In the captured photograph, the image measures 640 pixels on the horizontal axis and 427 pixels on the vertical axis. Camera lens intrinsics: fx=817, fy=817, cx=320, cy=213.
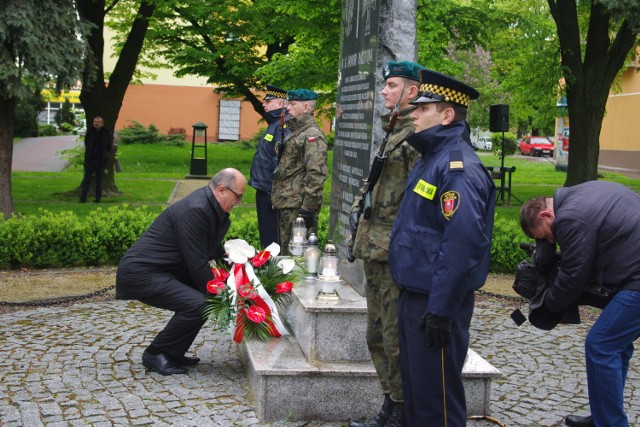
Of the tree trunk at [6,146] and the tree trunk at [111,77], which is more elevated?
the tree trunk at [111,77]

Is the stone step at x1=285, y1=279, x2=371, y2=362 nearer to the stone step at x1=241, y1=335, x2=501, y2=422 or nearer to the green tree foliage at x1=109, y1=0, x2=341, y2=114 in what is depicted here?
the stone step at x1=241, y1=335, x2=501, y2=422

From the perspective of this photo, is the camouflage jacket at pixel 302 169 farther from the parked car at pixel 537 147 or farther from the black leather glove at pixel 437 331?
the parked car at pixel 537 147

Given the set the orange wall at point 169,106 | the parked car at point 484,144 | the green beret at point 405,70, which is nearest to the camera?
the green beret at point 405,70

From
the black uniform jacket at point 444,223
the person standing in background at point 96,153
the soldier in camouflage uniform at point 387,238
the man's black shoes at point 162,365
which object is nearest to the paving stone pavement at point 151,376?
the man's black shoes at point 162,365

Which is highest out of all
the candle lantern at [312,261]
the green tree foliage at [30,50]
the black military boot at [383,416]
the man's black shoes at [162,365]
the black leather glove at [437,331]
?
the green tree foliage at [30,50]

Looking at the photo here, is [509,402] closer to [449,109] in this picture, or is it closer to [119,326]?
[449,109]

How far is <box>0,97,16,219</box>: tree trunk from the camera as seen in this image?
1335 cm

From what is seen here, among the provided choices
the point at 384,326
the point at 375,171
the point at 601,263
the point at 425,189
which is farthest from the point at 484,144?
the point at 425,189

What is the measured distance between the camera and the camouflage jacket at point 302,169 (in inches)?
322

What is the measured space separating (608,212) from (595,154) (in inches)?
579

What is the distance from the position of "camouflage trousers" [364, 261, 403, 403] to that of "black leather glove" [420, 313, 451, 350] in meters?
0.79

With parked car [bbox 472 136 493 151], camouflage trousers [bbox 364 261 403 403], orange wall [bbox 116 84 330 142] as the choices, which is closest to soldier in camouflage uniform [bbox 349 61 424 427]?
camouflage trousers [bbox 364 261 403 403]

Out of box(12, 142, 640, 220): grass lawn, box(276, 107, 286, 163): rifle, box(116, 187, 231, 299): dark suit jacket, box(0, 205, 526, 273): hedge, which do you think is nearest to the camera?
box(116, 187, 231, 299): dark suit jacket

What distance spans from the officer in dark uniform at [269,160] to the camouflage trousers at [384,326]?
169 inches
